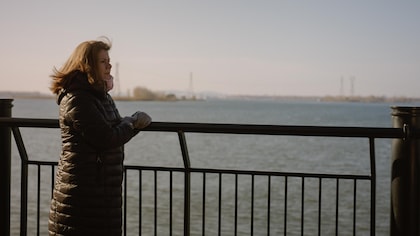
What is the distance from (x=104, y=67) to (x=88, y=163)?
567mm

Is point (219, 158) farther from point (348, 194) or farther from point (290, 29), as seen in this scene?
point (290, 29)

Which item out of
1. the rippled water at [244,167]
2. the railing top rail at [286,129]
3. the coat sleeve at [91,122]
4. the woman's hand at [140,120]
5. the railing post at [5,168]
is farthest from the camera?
the rippled water at [244,167]

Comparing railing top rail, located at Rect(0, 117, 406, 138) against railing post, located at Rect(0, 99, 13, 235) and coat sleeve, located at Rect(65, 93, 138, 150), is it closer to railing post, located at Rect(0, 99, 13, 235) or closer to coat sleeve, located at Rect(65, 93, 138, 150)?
coat sleeve, located at Rect(65, 93, 138, 150)

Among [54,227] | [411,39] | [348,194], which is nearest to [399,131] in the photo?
[54,227]

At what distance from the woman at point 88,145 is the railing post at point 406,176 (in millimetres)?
1623

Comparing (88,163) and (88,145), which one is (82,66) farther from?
(88,163)

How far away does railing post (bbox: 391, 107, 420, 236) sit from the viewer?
3887 mm

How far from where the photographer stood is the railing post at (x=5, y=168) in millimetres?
4742

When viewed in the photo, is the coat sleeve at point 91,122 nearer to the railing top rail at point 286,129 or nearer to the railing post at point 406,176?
the railing top rail at point 286,129

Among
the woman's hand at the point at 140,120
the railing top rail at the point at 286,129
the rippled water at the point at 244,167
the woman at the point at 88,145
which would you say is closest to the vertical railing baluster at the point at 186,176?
the railing top rail at the point at 286,129

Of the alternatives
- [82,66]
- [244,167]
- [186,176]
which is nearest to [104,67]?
[82,66]

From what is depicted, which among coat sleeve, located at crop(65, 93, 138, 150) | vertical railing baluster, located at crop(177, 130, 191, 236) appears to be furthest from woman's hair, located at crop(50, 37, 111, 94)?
vertical railing baluster, located at crop(177, 130, 191, 236)

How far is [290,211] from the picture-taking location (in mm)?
22438

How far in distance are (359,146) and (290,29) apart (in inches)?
1250
